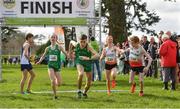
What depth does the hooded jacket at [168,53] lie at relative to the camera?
19969mm

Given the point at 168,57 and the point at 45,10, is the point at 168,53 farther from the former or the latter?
the point at 45,10

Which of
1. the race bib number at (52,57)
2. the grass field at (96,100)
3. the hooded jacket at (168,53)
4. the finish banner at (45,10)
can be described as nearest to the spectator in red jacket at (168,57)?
the hooded jacket at (168,53)

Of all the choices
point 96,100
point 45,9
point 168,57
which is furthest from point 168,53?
point 45,9

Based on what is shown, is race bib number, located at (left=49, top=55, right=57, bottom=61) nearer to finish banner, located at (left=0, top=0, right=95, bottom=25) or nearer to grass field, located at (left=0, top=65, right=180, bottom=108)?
grass field, located at (left=0, top=65, right=180, bottom=108)

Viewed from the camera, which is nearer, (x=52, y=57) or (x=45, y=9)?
(x=52, y=57)

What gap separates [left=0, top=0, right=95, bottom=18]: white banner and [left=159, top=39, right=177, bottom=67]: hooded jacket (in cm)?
626

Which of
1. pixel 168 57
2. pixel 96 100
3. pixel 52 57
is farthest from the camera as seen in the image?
pixel 168 57

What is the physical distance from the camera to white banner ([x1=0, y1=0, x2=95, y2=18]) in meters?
25.5

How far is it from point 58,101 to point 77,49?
180cm

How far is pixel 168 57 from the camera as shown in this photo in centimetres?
2000

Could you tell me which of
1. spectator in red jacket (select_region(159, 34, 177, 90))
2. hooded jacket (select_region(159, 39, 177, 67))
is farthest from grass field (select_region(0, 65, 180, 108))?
hooded jacket (select_region(159, 39, 177, 67))

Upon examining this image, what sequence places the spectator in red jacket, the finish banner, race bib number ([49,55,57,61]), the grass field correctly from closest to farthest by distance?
1. the grass field
2. race bib number ([49,55,57,61])
3. the spectator in red jacket
4. the finish banner

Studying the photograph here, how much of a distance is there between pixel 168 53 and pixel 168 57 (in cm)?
16

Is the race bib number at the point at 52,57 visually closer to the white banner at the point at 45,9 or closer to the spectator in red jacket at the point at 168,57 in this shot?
the spectator in red jacket at the point at 168,57
